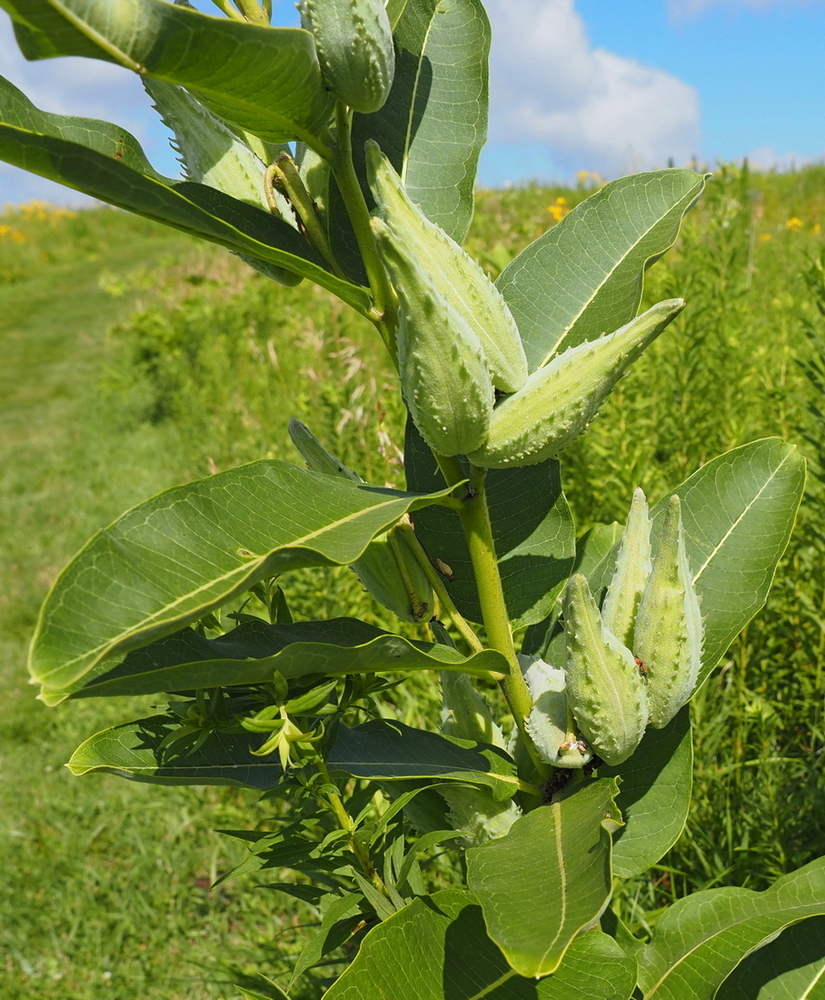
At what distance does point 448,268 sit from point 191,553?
413 millimetres

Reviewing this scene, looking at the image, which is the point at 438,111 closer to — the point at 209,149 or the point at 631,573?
the point at 209,149

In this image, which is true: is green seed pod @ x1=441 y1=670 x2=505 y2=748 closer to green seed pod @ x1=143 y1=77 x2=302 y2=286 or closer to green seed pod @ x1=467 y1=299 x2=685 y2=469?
green seed pod @ x1=467 y1=299 x2=685 y2=469

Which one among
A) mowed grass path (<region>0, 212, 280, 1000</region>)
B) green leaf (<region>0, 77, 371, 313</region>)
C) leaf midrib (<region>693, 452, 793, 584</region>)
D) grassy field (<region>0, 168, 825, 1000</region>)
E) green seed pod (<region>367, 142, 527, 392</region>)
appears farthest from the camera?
mowed grass path (<region>0, 212, 280, 1000</region>)

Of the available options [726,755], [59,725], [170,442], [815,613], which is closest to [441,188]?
[815,613]

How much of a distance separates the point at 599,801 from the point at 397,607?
36 centimetres

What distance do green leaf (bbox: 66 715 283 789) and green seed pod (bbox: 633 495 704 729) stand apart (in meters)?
0.50

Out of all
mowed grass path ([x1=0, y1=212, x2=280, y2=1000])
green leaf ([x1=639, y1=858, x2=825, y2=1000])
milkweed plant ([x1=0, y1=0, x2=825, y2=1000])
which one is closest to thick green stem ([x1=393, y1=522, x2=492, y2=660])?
milkweed plant ([x1=0, y1=0, x2=825, y2=1000])

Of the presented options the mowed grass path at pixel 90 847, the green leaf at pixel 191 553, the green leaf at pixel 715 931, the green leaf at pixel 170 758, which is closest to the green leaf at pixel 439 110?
the green leaf at pixel 191 553

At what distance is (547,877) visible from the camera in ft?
3.02

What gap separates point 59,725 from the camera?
13.4 ft

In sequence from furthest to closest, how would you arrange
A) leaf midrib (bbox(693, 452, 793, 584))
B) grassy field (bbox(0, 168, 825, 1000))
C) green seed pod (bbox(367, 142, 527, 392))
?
grassy field (bbox(0, 168, 825, 1000)), leaf midrib (bbox(693, 452, 793, 584)), green seed pod (bbox(367, 142, 527, 392))

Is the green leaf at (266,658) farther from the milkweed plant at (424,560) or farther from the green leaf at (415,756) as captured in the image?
the green leaf at (415,756)

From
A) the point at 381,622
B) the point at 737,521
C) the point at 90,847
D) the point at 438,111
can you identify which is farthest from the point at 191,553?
the point at 90,847

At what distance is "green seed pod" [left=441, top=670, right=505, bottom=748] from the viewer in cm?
120
